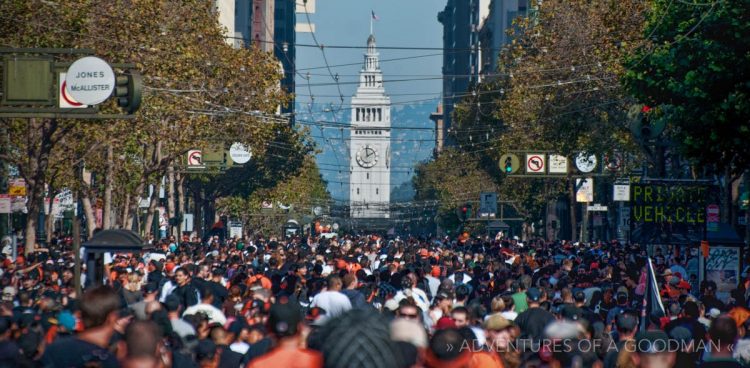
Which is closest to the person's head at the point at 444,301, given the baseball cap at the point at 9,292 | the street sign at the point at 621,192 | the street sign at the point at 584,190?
the baseball cap at the point at 9,292

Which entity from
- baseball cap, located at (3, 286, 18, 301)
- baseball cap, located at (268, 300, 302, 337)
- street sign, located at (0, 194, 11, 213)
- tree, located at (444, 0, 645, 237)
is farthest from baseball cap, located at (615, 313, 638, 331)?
tree, located at (444, 0, 645, 237)

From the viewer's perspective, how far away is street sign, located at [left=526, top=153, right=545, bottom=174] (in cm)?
5112

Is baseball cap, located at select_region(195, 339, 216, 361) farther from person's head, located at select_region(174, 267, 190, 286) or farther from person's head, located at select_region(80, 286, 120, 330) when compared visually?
person's head, located at select_region(174, 267, 190, 286)

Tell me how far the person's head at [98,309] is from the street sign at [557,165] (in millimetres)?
43706

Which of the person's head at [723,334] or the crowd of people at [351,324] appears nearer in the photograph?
the crowd of people at [351,324]

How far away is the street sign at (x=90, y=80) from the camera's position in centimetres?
2214

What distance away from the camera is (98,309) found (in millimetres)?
8359

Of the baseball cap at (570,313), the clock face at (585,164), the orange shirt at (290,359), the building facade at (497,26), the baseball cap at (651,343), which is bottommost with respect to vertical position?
Result: the baseball cap at (570,313)

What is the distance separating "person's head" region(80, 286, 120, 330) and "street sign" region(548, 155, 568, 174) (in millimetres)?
43706

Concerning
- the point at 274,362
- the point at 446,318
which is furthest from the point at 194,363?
the point at 446,318

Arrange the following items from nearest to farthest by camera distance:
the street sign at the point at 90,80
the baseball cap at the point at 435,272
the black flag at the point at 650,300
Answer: the black flag at the point at 650,300 < the street sign at the point at 90,80 < the baseball cap at the point at 435,272

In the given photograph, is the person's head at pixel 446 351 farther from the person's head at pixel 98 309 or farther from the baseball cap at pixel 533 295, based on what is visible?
the baseball cap at pixel 533 295

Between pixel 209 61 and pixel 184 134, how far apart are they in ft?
12.8

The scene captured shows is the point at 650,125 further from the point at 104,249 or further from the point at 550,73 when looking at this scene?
the point at 550,73
